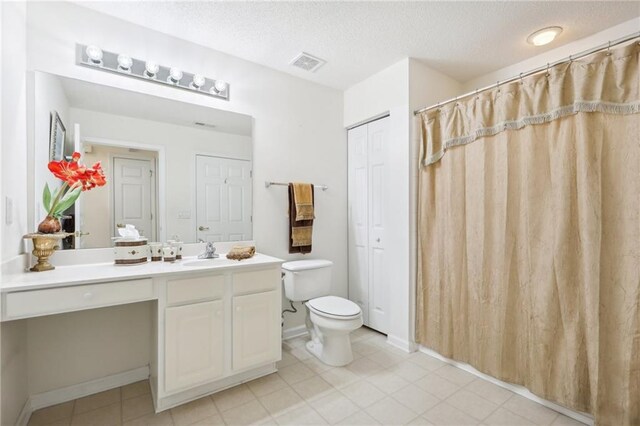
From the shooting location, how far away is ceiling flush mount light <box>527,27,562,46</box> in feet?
6.51

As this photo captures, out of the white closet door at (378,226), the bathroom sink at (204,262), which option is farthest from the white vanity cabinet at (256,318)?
the white closet door at (378,226)

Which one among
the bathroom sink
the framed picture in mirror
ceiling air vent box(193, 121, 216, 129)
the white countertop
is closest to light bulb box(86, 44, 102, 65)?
the framed picture in mirror

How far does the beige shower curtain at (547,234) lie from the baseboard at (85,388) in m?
2.12

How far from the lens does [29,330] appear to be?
163 cm

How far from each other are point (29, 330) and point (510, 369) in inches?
112

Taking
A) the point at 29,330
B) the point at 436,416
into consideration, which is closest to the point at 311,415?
the point at 436,416

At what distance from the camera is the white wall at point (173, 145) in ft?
6.08

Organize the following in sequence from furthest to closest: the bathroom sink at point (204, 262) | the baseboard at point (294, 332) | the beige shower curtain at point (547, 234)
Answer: the baseboard at point (294, 332) < the bathroom sink at point (204, 262) < the beige shower curtain at point (547, 234)

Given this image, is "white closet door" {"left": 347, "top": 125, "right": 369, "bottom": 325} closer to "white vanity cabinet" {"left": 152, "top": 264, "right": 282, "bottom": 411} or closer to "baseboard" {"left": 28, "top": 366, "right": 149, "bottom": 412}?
"white vanity cabinet" {"left": 152, "top": 264, "right": 282, "bottom": 411}

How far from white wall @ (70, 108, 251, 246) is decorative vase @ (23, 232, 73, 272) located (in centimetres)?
28

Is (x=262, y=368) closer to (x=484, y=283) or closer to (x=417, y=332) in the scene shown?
(x=417, y=332)

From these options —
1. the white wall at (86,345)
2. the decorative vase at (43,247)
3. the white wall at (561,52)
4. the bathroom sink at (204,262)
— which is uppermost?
the white wall at (561,52)

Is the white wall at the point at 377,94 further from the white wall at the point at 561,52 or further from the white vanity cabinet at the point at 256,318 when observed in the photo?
the white vanity cabinet at the point at 256,318

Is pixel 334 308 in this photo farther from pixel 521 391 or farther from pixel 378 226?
pixel 521 391
